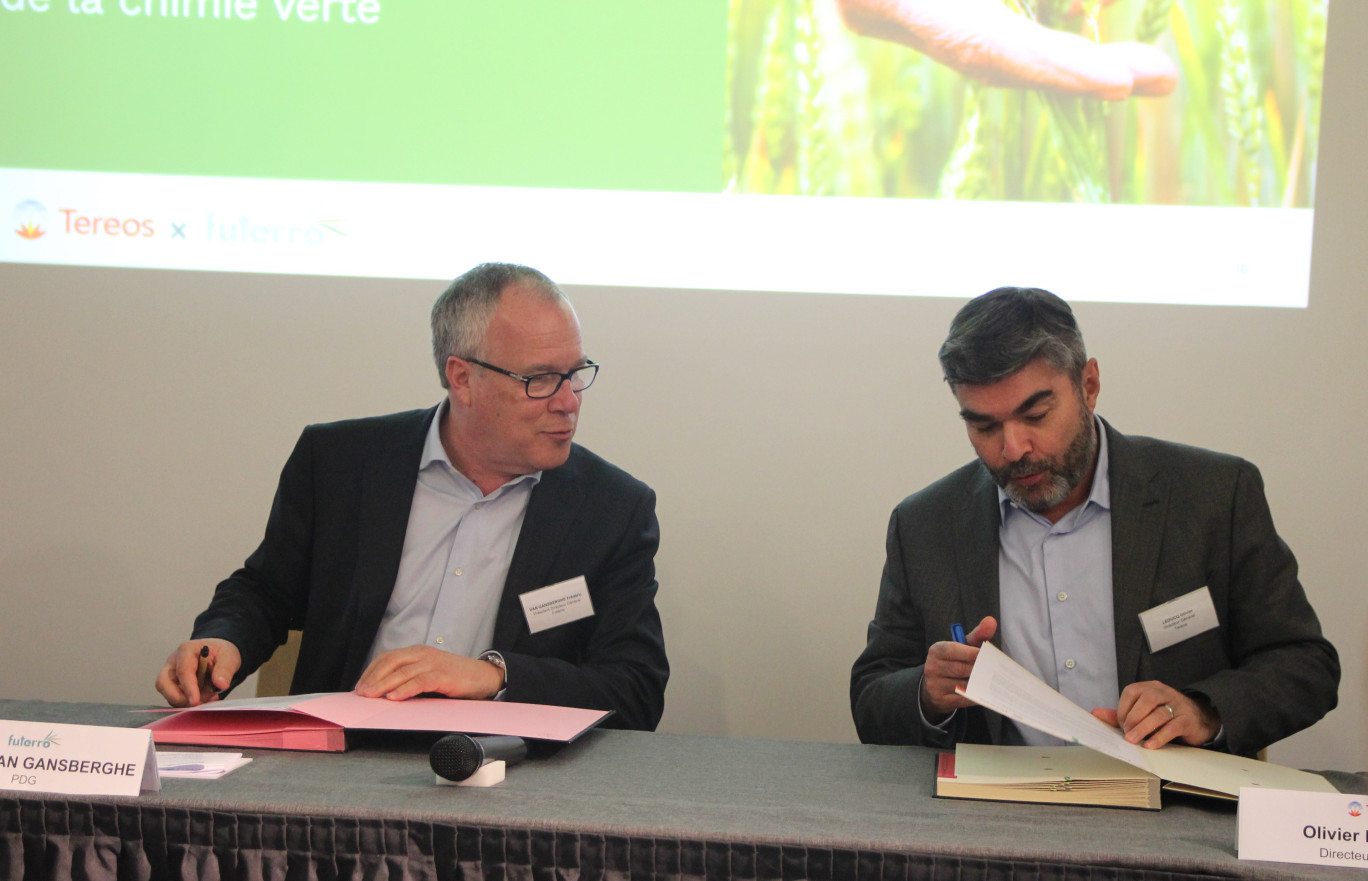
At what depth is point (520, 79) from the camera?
307cm

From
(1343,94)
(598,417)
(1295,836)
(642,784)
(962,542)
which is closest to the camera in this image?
(1295,836)

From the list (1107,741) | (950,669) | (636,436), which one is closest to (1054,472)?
(950,669)

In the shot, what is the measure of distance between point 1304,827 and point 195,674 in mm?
1648

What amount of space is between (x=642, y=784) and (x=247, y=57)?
8.06ft

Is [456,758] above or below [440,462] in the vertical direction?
below

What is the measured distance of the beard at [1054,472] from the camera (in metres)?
2.07

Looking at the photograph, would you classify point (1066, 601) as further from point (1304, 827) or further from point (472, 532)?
point (472, 532)

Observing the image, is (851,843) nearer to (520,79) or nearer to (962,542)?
(962,542)

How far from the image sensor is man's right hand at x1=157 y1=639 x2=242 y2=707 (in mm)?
1890

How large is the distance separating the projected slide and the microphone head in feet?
6.08

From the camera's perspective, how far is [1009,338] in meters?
1.98

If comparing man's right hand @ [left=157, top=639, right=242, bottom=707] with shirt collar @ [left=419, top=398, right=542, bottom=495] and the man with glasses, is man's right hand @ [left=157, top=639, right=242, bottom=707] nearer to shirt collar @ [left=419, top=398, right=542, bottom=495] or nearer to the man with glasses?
the man with glasses

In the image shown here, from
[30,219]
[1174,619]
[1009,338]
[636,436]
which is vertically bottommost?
[1174,619]

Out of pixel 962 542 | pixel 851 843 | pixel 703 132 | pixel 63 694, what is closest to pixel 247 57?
pixel 703 132
